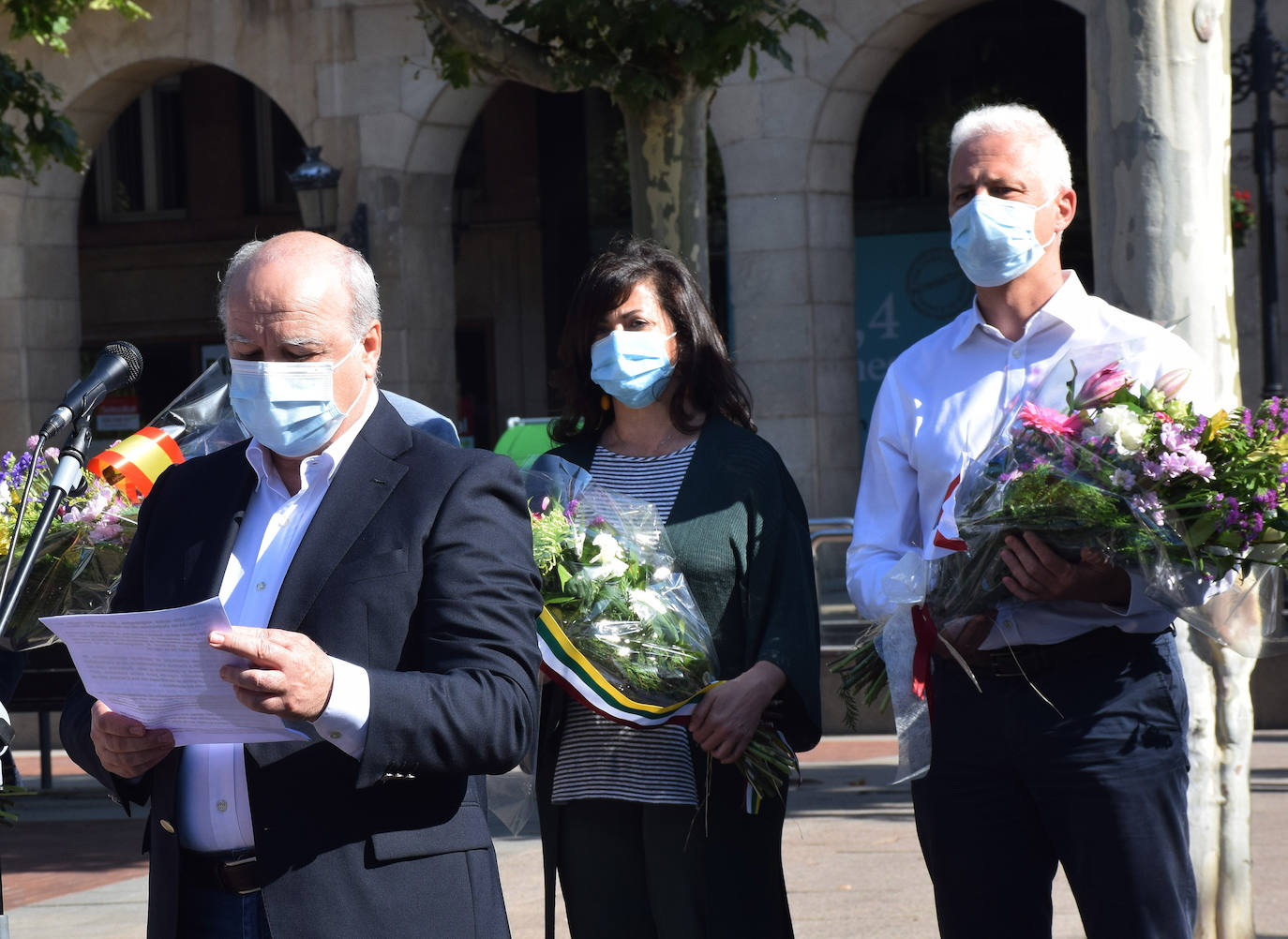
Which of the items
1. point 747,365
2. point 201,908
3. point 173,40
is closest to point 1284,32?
point 747,365

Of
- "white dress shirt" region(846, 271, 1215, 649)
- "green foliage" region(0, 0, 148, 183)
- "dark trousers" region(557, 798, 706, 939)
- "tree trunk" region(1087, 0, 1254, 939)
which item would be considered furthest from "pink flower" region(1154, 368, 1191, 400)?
"green foliage" region(0, 0, 148, 183)

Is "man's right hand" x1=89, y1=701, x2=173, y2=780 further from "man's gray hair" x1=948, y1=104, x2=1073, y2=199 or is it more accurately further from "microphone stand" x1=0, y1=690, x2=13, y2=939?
"man's gray hair" x1=948, y1=104, x2=1073, y2=199

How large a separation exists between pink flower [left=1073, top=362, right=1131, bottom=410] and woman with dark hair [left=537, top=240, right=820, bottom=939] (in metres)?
0.99

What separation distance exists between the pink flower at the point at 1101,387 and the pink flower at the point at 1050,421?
0.20 ft

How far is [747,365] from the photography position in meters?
15.9

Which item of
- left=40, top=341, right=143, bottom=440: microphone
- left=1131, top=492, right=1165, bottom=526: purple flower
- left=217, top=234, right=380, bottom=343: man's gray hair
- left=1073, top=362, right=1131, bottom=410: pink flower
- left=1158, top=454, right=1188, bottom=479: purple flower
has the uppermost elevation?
left=217, top=234, right=380, bottom=343: man's gray hair

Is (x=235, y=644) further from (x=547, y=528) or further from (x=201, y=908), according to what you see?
(x=547, y=528)

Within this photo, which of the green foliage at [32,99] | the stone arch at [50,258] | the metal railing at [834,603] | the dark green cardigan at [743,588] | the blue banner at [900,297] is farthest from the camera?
the stone arch at [50,258]

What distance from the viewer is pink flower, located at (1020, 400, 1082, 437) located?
331 cm

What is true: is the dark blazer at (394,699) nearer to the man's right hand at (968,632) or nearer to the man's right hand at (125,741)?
the man's right hand at (125,741)

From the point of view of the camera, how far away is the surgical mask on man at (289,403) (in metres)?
2.93

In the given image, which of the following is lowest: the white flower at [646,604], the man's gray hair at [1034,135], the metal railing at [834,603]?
the metal railing at [834,603]

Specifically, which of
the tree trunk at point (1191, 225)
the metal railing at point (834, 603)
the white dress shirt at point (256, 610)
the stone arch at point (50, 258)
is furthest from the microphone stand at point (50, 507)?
the stone arch at point (50, 258)

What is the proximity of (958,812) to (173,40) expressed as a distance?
1586 cm
